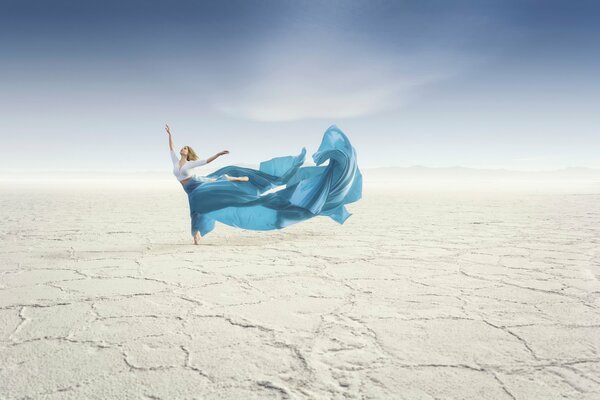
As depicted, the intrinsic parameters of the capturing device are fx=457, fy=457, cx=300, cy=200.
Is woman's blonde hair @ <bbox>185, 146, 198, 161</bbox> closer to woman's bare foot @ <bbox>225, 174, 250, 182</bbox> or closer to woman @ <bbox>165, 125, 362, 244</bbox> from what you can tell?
woman @ <bbox>165, 125, 362, 244</bbox>

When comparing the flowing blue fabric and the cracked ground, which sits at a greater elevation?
the flowing blue fabric

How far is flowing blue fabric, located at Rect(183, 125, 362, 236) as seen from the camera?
5.44m

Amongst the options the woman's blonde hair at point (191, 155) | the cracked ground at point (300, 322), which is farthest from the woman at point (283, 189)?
the cracked ground at point (300, 322)

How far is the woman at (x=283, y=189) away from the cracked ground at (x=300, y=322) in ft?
2.50

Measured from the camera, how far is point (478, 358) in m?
1.93

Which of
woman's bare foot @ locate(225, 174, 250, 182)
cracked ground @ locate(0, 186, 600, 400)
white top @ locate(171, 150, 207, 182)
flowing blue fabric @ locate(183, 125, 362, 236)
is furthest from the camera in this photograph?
flowing blue fabric @ locate(183, 125, 362, 236)

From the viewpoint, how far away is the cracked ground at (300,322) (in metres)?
1.71

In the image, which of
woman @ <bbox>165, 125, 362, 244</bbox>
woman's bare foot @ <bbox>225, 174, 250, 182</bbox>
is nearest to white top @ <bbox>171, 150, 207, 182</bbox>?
woman @ <bbox>165, 125, 362, 244</bbox>

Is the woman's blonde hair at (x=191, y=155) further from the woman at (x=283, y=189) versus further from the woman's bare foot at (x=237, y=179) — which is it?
the woman's bare foot at (x=237, y=179)

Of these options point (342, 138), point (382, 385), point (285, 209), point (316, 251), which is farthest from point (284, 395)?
point (342, 138)

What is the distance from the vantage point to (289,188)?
222 inches

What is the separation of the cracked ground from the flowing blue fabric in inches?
31.4

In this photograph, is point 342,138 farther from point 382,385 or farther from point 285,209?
point 382,385

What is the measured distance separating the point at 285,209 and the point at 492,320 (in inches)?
136
